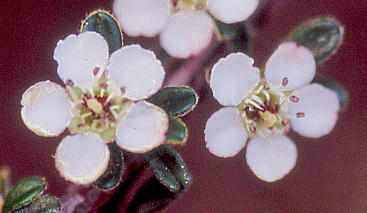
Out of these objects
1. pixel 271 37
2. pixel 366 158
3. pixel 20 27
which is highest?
pixel 20 27

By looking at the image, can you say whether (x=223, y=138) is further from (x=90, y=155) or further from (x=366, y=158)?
(x=366, y=158)

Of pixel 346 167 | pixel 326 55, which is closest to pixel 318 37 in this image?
pixel 326 55

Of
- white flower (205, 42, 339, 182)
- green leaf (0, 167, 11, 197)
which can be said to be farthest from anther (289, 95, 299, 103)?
green leaf (0, 167, 11, 197)

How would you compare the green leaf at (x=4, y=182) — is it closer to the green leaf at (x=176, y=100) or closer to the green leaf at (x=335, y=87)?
the green leaf at (x=176, y=100)

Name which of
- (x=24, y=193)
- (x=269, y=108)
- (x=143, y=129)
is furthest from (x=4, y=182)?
(x=269, y=108)

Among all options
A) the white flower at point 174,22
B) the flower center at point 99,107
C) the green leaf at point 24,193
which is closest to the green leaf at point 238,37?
the white flower at point 174,22

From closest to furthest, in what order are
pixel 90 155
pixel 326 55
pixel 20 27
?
pixel 90 155 → pixel 326 55 → pixel 20 27
